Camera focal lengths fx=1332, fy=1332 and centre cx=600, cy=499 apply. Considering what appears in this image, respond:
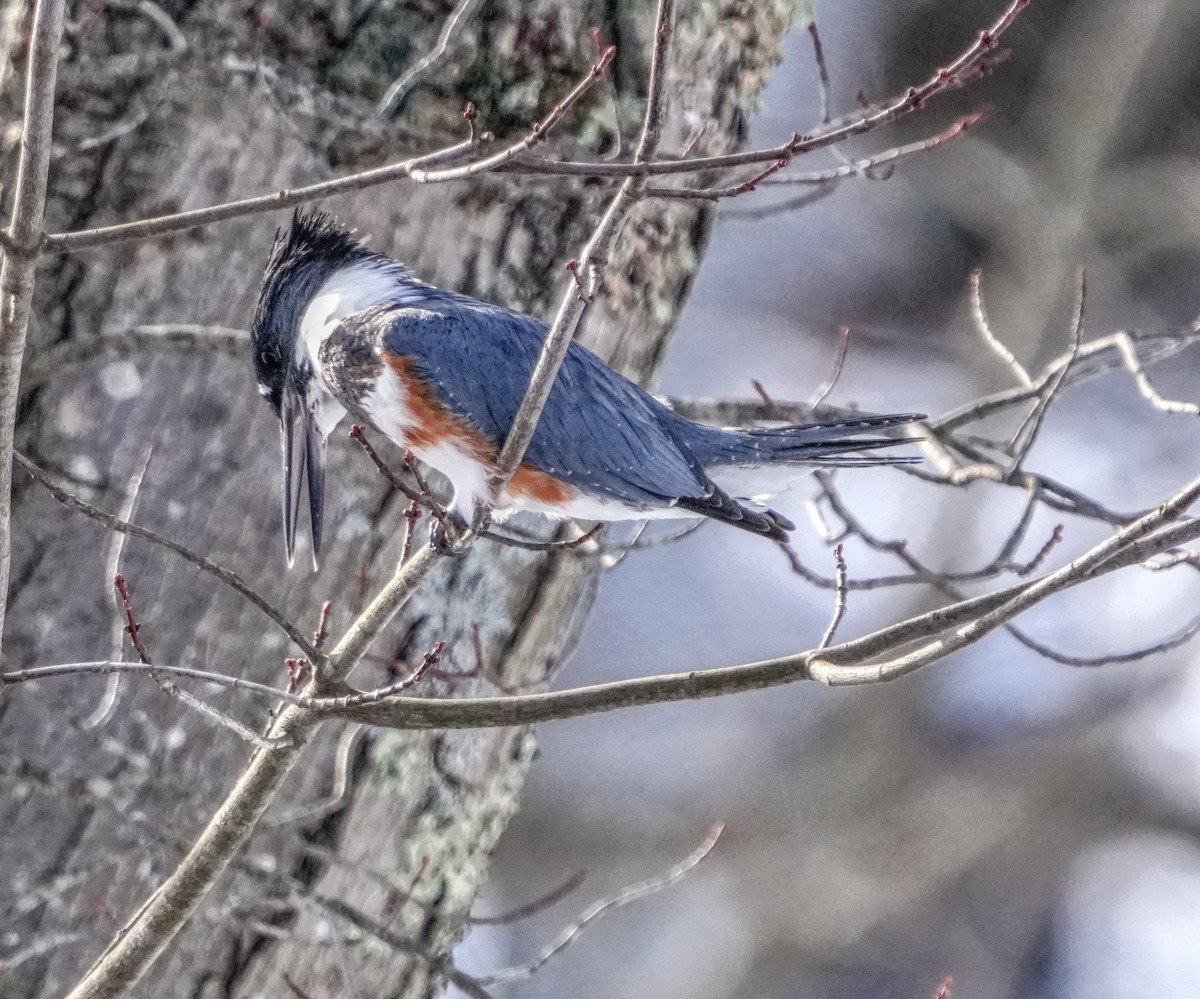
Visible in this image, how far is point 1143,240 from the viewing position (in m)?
5.05

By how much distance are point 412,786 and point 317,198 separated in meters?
1.31

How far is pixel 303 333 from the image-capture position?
2.19 meters

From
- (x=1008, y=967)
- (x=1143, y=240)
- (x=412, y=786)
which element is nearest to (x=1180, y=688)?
(x=1008, y=967)

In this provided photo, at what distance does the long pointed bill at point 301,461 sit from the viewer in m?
2.10

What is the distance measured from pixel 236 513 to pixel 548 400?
22.0 inches

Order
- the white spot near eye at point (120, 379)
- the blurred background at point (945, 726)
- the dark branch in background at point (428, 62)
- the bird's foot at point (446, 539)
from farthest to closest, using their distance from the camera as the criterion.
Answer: the blurred background at point (945, 726) < the dark branch in background at point (428, 62) < the white spot near eye at point (120, 379) < the bird's foot at point (446, 539)

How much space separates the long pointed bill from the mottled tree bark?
2.4 inches

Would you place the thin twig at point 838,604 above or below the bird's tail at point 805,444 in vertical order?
below

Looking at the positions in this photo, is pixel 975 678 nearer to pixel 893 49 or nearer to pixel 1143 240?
pixel 1143 240

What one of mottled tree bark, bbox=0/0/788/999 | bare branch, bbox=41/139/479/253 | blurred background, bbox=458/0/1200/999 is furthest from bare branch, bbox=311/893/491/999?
blurred background, bbox=458/0/1200/999

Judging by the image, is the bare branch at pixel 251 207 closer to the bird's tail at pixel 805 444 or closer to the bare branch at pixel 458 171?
the bare branch at pixel 458 171

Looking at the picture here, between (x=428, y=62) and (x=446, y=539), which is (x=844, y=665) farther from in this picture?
(x=428, y=62)

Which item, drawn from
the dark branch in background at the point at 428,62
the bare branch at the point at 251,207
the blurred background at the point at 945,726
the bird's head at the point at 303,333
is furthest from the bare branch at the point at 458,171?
the blurred background at the point at 945,726

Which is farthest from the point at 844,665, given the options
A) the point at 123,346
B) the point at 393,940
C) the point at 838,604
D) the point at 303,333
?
the point at 123,346
